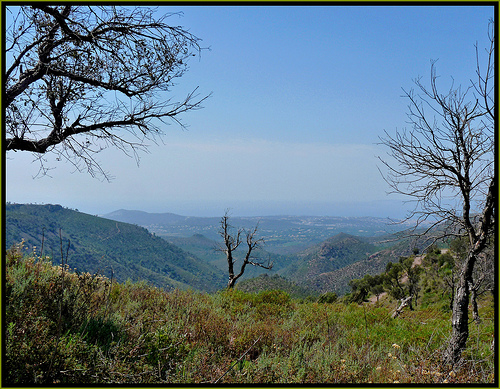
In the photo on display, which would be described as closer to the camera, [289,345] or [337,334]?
[289,345]

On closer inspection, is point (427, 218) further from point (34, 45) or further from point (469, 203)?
point (34, 45)

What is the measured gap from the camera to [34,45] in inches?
201

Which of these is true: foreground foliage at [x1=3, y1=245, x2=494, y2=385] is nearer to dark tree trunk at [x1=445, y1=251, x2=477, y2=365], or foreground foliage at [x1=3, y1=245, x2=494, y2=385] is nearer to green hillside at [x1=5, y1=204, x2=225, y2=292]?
dark tree trunk at [x1=445, y1=251, x2=477, y2=365]

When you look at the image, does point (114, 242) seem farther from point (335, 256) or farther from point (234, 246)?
point (234, 246)

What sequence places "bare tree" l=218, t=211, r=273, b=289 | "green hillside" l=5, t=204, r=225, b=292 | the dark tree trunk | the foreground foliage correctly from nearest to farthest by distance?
the foreground foliage → the dark tree trunk → "bare tree" l=218, t=211, r=273, b=289 → "green hillside" l=5, t=204, r=225, b=292

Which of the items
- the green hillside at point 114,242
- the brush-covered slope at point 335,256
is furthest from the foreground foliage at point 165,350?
the brush-covered slope at point 335,256

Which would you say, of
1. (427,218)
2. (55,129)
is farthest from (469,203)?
(55,129)

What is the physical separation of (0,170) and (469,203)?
687 centimetres

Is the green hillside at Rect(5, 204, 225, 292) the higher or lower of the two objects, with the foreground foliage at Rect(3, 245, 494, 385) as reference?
lower

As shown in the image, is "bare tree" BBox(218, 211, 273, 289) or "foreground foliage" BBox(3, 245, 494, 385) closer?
"foreground foliage" BBox(3, 245, 494, 385)

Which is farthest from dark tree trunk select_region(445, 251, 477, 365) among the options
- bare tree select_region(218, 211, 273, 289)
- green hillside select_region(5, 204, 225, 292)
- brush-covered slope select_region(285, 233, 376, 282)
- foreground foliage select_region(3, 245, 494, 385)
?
brush-covered slope select_region(285, 233, 376, 282)

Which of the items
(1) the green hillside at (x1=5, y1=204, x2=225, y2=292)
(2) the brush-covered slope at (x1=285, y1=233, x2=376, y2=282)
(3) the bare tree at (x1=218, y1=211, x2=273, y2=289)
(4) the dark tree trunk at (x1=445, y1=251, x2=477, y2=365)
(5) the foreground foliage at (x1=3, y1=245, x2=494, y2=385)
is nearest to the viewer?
(5) the foreground foliage at (x1=3, y1=245, x2=494, y2=385)

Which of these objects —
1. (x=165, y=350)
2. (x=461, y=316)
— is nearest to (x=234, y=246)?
(x=461, y=316)

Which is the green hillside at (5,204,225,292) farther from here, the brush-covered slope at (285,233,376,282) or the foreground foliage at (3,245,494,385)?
the foreground foliage at (3,245,494,385)
